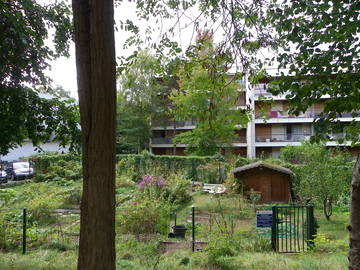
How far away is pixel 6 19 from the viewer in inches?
269

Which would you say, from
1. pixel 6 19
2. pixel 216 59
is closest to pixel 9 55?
pixel 6 19

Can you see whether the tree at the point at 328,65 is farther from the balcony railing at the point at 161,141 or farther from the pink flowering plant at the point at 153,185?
the balcony railing at the point at 161,141

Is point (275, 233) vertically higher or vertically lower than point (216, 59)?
lower

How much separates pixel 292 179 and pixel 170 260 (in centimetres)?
1520

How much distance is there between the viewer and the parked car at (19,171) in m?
27.4

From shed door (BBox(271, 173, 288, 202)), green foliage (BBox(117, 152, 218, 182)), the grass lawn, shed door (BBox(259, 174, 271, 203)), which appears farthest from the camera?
green foliage (BBox(117, 152, 218, 182))

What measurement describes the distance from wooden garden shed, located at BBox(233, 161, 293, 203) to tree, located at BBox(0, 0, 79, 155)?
45.5 feet

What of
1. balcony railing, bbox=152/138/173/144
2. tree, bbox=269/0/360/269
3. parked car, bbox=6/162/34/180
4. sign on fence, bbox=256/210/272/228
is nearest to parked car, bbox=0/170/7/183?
parked car, bbox=6/162/34/180

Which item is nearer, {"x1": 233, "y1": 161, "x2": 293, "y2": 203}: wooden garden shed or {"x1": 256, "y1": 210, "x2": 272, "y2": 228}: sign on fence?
{"x1": 256, "y1": 210, "x2": 272, "y2": 228}: sign on fence

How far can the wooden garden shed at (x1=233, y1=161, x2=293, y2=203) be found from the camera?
20.2 metres

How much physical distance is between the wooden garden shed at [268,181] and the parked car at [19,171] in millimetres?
17530

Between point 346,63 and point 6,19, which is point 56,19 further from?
point 346,63

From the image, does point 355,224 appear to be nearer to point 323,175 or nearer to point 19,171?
point 323,175

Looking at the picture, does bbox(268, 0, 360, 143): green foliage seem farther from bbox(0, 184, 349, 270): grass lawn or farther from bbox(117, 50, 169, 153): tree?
bbox(117, 50, 169, 153): tree
